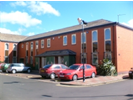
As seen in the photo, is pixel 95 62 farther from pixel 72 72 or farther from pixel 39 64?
pixel 39 64

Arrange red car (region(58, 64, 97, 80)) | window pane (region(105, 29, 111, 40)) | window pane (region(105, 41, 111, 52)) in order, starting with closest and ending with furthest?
red car (region(58, 64, 97, 80)), window pane (region(105, 41, 111, 52)), window pane (region(105, 29, 111, 40))

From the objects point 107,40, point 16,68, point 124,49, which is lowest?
point 16,68

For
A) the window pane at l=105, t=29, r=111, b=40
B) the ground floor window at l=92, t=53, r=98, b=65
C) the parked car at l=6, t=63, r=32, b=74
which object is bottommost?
the parked car at l=6, t=63, r=32, b=74

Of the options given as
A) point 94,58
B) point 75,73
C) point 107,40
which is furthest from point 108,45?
point 75,73

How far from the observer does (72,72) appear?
47.2ft

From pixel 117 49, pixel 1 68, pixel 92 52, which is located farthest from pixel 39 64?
pixel 117 49

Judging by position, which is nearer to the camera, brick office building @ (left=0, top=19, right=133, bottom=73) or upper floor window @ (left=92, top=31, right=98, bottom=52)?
brick office building @ (left=0, top=19, right=133, bottom=73)

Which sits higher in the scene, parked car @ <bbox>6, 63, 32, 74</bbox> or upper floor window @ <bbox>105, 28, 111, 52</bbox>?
upper floor window @ <bbox>105, 28, 111, 52</bbox>

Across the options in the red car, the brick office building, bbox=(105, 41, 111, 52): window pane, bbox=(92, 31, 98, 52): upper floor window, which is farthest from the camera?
bbox=(92, 31, 98, 52): upper floor window

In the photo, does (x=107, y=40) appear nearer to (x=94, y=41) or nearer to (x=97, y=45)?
(x=97, y=45)

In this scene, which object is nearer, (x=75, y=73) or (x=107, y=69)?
(x=75, y=73)

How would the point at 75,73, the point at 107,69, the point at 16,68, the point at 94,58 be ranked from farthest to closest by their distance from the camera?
1. the point at 16,68
2. the point at 94,58
3. the point at 107,69
4. the point at 75,73

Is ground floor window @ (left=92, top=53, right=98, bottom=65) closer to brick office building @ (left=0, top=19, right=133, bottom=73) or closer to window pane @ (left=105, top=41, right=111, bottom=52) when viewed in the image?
brick office building @ (left=0, top=19, right=133, bottom=73)

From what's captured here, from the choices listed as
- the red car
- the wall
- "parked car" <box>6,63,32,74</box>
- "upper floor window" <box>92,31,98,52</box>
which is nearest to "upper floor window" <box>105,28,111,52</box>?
the wall
